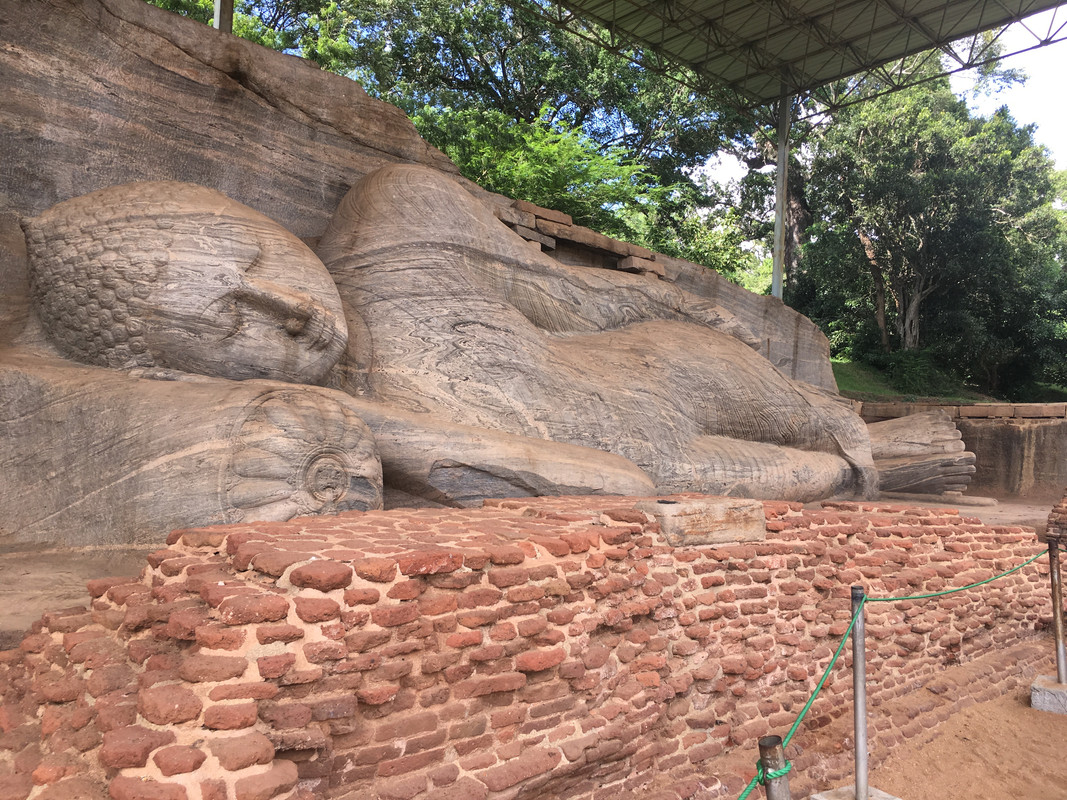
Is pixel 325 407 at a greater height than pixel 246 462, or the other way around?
pixel 325 407

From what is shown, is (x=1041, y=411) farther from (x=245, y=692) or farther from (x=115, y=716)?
(x=115, y=716)

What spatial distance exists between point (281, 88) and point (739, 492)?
170 inches

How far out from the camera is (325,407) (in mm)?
3584

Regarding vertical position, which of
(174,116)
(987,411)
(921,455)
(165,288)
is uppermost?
(174,116)

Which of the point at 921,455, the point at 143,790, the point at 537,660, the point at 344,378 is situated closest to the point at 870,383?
the point at 921,455

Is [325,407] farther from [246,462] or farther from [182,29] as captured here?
[182,29]

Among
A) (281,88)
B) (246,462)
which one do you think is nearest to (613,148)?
(281,88)

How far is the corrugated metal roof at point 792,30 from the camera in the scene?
37.4 ft

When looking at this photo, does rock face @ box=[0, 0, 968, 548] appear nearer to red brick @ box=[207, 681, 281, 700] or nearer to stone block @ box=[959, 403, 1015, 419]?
red brick @ box=[207, 681, 281, 700]

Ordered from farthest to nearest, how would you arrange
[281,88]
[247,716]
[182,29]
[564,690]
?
[281,88], [182,29], [564,690], [247,716]

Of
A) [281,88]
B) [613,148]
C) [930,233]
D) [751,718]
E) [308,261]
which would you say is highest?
[613,148]

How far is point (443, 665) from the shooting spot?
2.33 m

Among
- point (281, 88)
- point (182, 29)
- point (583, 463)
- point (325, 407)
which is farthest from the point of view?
point (281, 88)

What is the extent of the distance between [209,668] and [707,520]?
7.06 ft
